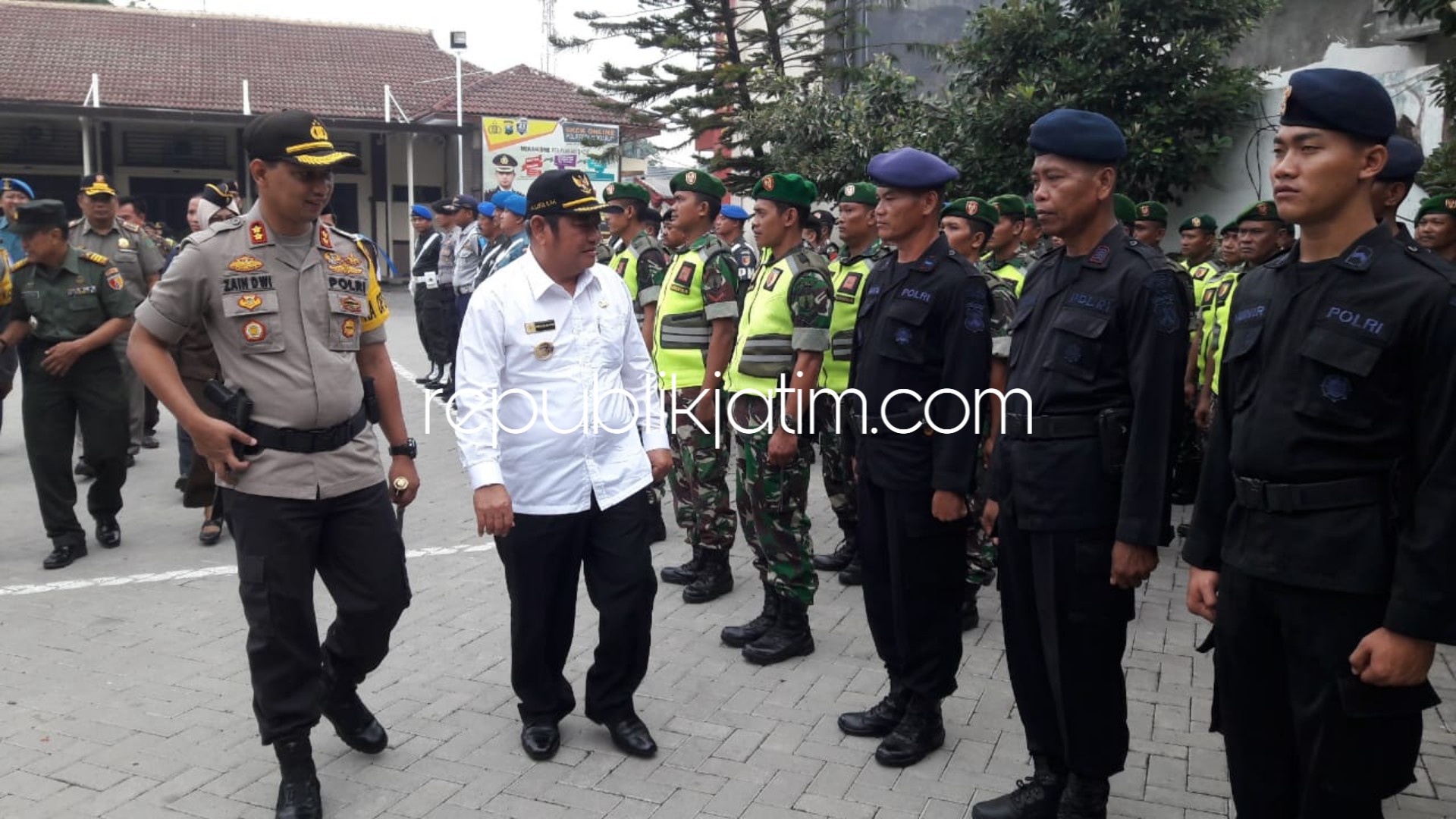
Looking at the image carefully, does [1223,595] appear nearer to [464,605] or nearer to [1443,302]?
[1443,302]

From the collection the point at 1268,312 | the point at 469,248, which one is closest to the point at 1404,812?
the point at 1268,312

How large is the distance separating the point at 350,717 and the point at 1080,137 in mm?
2931

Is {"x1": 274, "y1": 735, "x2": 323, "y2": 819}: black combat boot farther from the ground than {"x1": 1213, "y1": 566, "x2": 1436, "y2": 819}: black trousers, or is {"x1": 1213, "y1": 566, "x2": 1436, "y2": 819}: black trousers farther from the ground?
{"x1": 1213, "y1": 566, "x2": 1436, "y2": 819}: black trousers

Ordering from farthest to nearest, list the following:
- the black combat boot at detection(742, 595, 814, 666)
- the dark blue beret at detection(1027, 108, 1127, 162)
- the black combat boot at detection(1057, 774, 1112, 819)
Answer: the black combat boot at detection(742, 595, 814, 666), the black combat boot at detection(1057, 774, 1112, 819), the dark blue beret at detection(1027, 108, 1127, 162)

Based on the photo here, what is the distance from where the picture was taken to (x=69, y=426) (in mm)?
6344

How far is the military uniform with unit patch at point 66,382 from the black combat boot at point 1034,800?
17.0 ft

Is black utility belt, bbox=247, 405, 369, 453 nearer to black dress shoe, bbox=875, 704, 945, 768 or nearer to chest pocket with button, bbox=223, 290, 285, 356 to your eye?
chest pocket with button, bbox=223, 290, 285, 356

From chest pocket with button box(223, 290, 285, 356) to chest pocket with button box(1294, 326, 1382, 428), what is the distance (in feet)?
9.07

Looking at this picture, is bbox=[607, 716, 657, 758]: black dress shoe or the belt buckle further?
bbox=[607, 716, 657, 758]: black dress shoe

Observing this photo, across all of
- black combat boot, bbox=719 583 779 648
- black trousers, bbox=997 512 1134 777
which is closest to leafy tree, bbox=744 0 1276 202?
black combat boot, bbox=719 583 779 648

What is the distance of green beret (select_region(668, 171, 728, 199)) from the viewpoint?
5.97m

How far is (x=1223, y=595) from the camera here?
2.63 m

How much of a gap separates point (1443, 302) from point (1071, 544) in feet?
3.84

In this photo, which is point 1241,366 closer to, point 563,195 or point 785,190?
point 563,195
